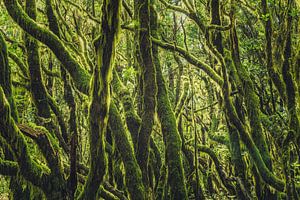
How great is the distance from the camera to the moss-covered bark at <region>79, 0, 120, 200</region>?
6496 mm

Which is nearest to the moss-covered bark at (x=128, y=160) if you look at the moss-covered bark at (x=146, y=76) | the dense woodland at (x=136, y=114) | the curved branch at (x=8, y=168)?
the dense woodland at (x=136, y=114)

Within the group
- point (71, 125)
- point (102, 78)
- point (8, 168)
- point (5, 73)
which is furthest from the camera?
point (71, 125)

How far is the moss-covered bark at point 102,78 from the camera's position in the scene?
650cm

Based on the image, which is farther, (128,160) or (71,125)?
Result: (71,125)

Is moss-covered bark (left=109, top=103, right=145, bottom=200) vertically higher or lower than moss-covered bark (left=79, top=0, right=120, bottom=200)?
lower

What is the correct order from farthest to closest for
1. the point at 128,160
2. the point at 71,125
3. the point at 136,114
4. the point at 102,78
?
the point at 71,125 → the point at 136,114 → the point at 128,160 → the point at 102,78

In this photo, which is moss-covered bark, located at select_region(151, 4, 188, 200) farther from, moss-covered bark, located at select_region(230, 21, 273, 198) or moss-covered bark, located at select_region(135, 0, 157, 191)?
moss-covered bark, located at select_region(230, 21, 273, 198)

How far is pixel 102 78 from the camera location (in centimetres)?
652

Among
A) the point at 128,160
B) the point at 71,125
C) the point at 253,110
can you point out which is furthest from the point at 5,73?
the point at 253,110

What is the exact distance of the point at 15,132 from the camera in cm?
675

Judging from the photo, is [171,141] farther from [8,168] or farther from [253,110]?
[8,168]

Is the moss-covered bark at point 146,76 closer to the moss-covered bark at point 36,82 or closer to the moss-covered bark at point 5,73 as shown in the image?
the moss-covered bark at point 36,82

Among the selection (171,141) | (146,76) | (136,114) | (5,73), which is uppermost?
(146,76)

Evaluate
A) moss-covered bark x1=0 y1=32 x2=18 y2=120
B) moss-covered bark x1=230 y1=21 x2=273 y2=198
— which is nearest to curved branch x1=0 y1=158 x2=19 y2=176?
moss-covered bark x1=0 y1=32 x2=18 y2=120
